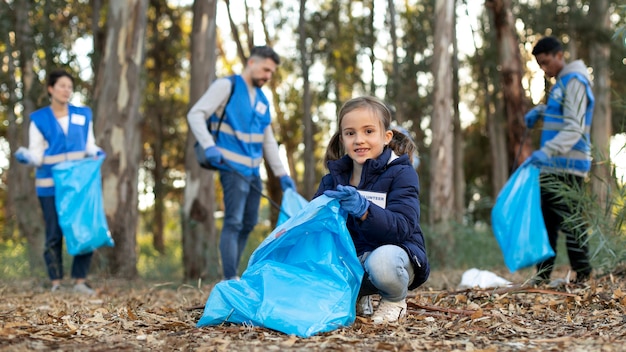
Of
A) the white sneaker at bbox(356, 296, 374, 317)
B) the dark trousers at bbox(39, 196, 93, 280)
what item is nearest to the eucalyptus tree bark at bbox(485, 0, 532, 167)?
the dark trousers at bbox(39, 196, 93, 280)

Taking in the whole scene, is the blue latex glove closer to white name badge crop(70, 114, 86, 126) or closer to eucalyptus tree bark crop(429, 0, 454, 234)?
white name badge crop(70, 114, 86, 126)

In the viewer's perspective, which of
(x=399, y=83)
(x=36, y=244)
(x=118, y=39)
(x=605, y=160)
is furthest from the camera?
(x=399, y=83)

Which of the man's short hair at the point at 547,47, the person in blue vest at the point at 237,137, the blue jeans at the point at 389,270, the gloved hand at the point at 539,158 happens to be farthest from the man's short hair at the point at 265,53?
the blue jeans at the point at 389,270

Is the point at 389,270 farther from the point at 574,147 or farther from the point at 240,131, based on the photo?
the point at 240,131

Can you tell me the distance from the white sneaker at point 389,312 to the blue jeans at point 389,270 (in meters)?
0.03

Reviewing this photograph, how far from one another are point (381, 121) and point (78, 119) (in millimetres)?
3317

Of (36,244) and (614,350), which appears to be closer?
(614,350)

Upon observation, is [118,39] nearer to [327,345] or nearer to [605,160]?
[605,160]

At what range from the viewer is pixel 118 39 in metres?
8.27

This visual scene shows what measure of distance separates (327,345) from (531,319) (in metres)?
1.28

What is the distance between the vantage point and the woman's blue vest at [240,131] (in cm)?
546

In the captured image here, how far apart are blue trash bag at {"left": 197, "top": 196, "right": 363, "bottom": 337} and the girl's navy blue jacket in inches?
A: 6.4

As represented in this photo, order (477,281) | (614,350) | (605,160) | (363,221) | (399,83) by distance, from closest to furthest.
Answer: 1. (614,350)
2. (363,221)
3. (605,160)
4. (477,281)
5. (399,83)

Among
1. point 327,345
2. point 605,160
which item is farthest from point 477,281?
point 327,345
